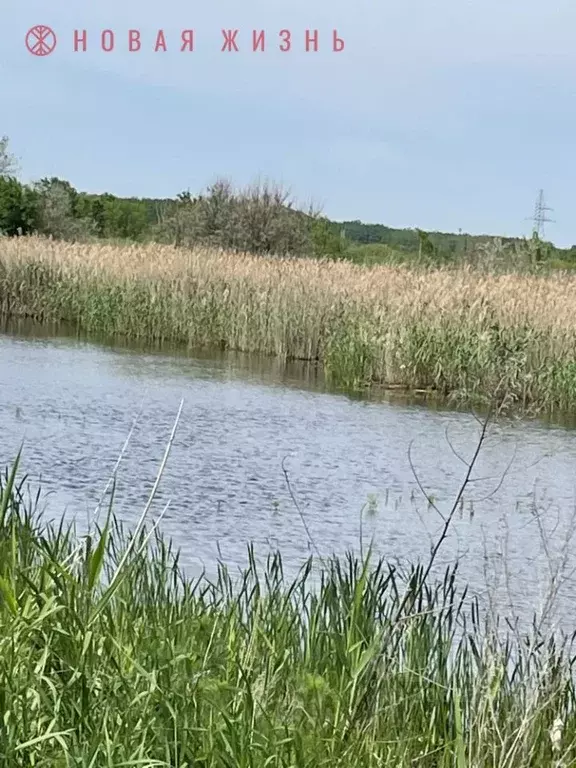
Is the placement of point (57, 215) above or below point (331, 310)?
above

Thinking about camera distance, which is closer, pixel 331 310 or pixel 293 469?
pixel 293 469

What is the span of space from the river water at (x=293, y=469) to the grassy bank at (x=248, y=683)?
30cm

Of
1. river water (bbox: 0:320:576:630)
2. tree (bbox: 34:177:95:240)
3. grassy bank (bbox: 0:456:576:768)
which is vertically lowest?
river water (bbox: 0:320:576:630)

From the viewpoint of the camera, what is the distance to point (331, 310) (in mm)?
16688

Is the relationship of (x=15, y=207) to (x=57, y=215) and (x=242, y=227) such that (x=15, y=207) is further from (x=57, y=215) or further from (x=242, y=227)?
(x=242, y=227)

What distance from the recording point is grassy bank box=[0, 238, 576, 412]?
14.0 meters

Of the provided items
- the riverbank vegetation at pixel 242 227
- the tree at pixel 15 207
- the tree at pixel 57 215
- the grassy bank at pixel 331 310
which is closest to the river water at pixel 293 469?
the grassy bank at pixel 331 310

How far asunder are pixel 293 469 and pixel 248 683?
19.1 ft

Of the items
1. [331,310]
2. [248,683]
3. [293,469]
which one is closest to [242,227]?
[331,310]

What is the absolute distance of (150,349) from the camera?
58.2 ft

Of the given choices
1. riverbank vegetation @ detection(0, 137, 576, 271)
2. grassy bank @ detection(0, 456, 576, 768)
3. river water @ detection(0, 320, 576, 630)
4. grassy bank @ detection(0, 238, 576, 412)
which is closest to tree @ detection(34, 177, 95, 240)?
riverbank vegetation @ detection(0, 137, 576, 271)

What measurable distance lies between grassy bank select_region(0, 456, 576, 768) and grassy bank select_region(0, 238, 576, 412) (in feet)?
23.0

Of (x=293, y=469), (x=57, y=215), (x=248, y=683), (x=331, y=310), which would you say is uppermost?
(x=57, y=215)

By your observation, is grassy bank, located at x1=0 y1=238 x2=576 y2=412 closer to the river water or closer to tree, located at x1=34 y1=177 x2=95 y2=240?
the river water
